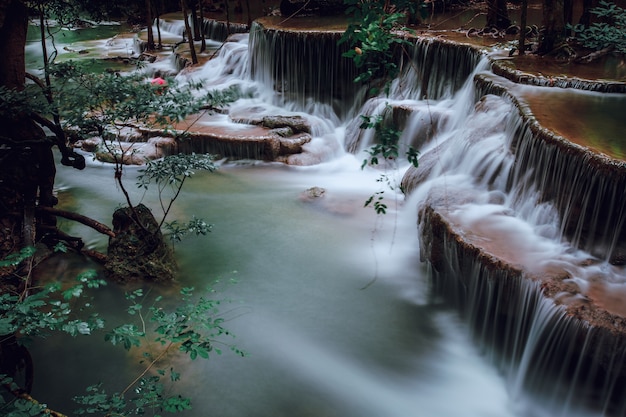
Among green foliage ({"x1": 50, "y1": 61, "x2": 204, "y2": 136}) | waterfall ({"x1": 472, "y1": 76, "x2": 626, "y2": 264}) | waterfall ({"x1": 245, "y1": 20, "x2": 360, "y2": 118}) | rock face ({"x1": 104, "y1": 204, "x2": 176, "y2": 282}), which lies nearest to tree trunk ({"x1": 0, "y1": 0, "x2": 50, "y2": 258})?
green foliage ({"x1": 50, "y1": 61, "x2": 204, "y2": 136})

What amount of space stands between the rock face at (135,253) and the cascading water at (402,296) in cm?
31

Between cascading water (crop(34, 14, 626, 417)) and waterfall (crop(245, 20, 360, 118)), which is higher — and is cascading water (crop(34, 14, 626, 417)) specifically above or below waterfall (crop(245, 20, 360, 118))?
below

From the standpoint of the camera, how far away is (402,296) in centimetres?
630

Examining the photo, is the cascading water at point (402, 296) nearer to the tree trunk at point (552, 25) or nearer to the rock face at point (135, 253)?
the rock face at point (135, 253)

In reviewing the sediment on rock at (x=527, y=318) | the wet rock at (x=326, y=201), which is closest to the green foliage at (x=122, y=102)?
the sediment on rock at (x=527, y=318)

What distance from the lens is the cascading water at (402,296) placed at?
4703 mm

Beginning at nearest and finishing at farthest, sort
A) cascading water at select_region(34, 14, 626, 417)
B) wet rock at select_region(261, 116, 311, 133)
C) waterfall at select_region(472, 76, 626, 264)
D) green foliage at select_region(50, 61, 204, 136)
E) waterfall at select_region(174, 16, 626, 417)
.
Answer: waterfall at select_region(174, 16, 626, 417)
cascading water at select_region(34, 14, 626, 417)
waterfall at select_region(472, 76, 626, 264)
green foliage at select_region(50, 61, 204, 136)
wet rock at select_region(261, 116, 311, 133)

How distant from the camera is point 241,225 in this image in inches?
319

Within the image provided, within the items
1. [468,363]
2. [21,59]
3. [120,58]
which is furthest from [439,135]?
[120,58]

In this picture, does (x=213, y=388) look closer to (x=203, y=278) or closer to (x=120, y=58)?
(x=203, y=278)

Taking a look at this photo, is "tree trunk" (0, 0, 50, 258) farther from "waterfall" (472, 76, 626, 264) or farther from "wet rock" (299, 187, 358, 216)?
"waterfall" (472, 76, 626, 264)

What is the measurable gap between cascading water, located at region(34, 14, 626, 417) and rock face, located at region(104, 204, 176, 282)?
0.31m

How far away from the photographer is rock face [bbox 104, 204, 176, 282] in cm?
625

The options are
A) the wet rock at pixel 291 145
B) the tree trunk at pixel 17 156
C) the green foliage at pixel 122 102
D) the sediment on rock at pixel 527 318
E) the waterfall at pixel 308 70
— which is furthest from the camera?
the waterfall at pixel 308 70
